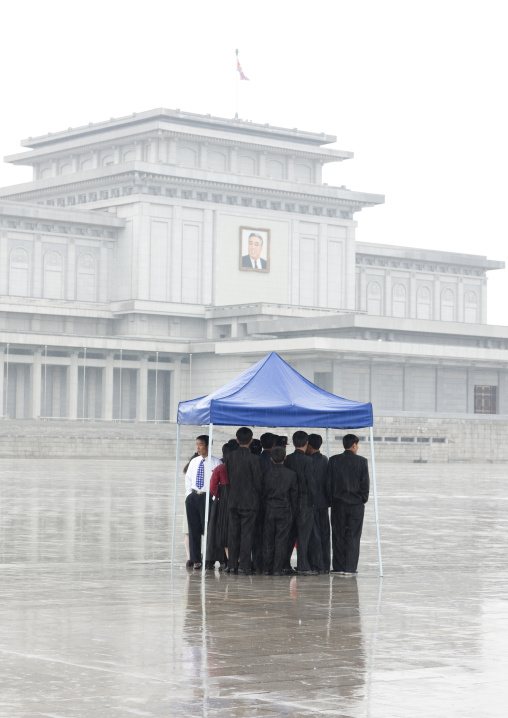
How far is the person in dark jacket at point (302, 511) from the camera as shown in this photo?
15.1 metres

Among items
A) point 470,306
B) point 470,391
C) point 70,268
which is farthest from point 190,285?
point 470,306

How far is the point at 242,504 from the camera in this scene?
49.4 ft

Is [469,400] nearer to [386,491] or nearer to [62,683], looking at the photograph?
[386,491]

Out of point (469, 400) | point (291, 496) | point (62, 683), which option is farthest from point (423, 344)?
point (62, 683)

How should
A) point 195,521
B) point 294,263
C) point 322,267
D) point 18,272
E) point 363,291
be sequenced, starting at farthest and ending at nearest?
point 363,291
point 322,267
point 294,263
point 18,272
point 195,521

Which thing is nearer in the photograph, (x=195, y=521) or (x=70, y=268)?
(x=195, y=521)

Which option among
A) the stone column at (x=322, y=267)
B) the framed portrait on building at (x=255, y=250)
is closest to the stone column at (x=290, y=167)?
the stone column at (x=322, y=267)

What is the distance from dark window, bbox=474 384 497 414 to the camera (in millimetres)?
85312

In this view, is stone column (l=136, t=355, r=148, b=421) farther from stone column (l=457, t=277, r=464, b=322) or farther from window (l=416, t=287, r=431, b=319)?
stone column (l=457, t=277, r=464, b=322)

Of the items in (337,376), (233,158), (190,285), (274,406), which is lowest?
(274,406)

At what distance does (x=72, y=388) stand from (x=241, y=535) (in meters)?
68.2

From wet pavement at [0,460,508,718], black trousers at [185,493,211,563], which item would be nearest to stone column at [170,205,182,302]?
wet pavement at [0,460,508,718]

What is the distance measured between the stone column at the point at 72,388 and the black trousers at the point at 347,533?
67331mm

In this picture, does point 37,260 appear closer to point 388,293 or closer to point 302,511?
point 388,293
